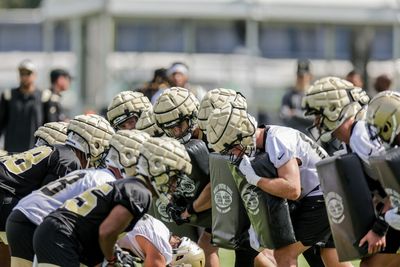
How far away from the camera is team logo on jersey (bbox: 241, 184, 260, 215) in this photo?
9.73m

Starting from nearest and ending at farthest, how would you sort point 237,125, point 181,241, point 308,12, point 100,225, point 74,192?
point 100,225, point 74,192, point 237,125, point 181,241, point 308,12

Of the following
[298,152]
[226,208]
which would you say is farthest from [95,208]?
[226,208]

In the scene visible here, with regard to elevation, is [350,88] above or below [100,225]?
above

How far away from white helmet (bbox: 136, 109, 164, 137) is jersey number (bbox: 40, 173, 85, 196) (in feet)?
5.67

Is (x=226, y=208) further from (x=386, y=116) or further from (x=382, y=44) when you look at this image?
(x=382, y=44)

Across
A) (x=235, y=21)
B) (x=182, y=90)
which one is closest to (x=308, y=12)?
(x=235, y=21)

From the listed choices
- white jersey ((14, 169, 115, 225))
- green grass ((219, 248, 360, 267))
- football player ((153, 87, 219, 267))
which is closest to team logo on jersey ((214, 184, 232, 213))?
football player ((153, 87, 219, 267))

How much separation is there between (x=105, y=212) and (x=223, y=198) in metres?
2.04

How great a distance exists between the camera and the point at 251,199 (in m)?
9.78

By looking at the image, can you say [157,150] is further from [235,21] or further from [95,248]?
[235,21]

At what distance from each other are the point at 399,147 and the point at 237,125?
3.94 feet

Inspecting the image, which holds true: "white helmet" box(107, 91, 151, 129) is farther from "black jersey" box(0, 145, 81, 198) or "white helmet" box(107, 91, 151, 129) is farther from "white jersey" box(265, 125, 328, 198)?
"white jersey" box(265, 125, 328, 198)

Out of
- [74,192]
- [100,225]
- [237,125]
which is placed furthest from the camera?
[237,125]

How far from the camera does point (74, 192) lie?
8836mm
